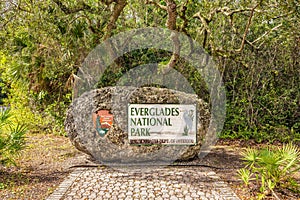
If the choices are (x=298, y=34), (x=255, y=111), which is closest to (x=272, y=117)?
(x=255, y=111)

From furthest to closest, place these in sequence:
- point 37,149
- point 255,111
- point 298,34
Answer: point 255,111 → point 298,34 → point 37,149

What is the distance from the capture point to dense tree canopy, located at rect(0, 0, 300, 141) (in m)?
7.87

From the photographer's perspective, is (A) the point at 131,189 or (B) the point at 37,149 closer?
(A) the point at 131,189

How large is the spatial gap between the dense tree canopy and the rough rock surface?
6.89 feet

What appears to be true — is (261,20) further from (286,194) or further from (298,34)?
(286,194)

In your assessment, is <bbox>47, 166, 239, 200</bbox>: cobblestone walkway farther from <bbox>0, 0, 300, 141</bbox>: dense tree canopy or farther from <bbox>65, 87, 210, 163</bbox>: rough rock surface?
<bbox>0, 0, 300, 141</bbox>: dense tree canopy

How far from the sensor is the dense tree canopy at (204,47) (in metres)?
7.87

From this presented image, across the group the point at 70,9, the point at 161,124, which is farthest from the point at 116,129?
the point at 70,9

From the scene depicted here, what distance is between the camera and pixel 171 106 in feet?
19.5

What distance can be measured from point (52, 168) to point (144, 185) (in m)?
2.02

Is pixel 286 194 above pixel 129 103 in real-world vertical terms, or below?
below

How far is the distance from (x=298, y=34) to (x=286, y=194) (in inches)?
197

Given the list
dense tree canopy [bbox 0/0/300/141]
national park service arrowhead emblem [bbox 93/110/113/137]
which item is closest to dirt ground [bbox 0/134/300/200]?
national park service arrowhead emblem [bbox 93/110/113/137]

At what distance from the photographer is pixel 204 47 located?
805cm
